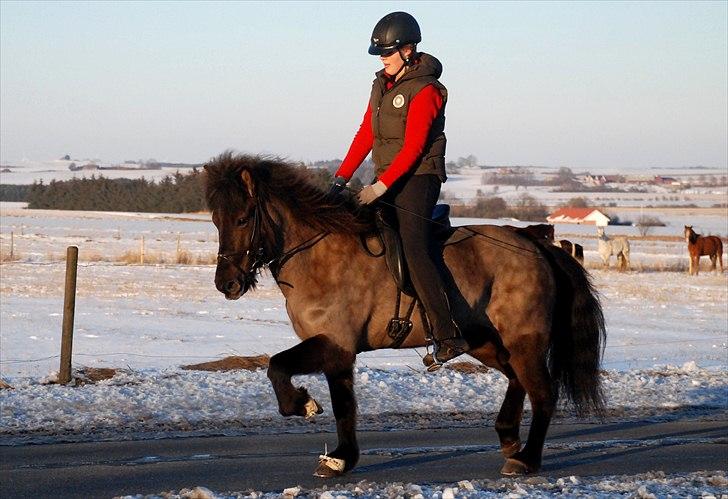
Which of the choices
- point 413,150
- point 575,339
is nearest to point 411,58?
point 413,150

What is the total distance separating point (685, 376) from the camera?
1359cm

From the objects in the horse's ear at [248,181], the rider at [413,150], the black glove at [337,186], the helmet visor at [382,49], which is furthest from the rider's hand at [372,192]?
the helmet visor at [382,49]

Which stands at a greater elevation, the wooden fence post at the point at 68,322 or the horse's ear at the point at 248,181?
the horse's ear at the point at 248,181

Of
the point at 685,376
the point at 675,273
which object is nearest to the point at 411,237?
the point at 685,376

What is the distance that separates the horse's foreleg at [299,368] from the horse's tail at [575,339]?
2.20 meters

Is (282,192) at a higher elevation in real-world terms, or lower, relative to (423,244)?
higher

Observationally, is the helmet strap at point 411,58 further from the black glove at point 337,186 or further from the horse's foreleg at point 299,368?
the horse's foreleg at point 299,368

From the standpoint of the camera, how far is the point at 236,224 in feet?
23.7

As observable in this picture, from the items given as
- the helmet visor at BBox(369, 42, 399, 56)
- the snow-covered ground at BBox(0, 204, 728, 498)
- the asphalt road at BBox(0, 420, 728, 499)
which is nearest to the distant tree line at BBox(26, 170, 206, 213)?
the snow-covered ground at BBox(0, 204, 728, 498)

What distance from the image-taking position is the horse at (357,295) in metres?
7.20

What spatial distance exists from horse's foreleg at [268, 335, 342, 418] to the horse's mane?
873 mm

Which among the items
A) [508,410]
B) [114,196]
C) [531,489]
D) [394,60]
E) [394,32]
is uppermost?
[114,196]

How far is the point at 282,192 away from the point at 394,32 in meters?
1.37

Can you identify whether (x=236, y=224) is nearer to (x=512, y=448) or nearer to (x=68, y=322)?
(x=512, y=448)
